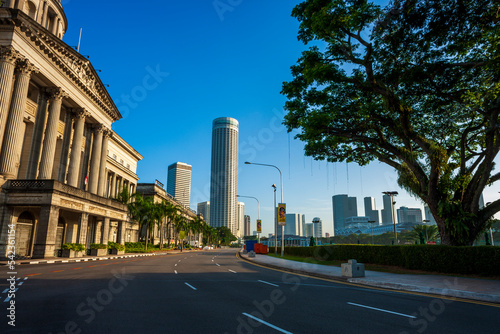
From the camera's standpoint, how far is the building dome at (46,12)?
37875 mm

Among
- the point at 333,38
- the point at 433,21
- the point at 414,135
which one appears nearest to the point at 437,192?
the point at 414,135

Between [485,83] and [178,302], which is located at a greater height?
[485,83]

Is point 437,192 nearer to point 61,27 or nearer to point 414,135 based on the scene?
point 414,135

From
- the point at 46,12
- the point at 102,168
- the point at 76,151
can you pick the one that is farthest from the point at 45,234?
the point at 46,12

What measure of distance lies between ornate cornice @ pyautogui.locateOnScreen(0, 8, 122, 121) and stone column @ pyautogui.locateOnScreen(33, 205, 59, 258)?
15988 mm

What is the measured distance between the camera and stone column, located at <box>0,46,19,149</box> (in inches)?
995

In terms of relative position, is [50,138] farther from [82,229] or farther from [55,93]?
[82,229]

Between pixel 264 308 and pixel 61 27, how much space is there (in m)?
55.9

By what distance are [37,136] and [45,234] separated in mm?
11722

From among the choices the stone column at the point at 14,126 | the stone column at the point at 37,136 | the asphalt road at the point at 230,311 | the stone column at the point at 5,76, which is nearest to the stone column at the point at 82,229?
the stone column at the point at 37,136

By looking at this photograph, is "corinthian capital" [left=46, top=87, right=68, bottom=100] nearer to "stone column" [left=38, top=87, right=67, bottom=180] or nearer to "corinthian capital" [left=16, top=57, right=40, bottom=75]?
"stone column" [left=38, top=87, right=67, bottom=180]

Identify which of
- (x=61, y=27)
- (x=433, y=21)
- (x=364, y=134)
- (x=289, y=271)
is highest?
(x=61, y=27)

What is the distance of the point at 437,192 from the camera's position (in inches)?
754

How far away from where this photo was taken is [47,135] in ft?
104
